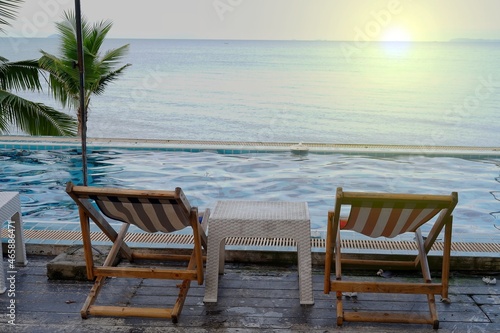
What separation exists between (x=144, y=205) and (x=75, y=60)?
28.7 ft

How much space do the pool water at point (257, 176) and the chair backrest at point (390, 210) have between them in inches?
120

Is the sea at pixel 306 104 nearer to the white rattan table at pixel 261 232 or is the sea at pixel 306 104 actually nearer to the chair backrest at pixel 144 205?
the white rattan table at pixel 261 232

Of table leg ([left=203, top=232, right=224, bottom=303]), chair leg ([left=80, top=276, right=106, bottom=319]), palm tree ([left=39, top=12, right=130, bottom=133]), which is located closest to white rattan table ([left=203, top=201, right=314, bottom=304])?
table leg ([left=203, top=232, right=224, bottom=303])

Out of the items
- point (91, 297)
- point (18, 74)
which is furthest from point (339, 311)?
point (18, 74)

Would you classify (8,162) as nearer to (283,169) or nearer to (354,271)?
(283,169)

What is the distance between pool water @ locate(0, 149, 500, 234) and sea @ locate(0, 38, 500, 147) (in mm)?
10435

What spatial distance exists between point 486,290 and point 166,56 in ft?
196

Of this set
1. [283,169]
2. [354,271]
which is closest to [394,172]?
[283,169]

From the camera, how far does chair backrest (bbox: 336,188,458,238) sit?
10.2 feet

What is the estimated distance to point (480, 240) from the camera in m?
4.61

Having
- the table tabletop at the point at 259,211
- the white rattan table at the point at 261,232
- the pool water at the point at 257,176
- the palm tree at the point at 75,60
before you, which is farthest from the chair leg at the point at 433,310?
the palm tree at the point at 75,60

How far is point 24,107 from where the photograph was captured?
764cm

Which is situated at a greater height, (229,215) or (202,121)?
(229,215)

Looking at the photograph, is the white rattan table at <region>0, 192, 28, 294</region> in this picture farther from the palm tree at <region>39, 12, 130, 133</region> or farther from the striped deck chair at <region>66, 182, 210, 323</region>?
the palm tree at <region>39, 12, 130, 133</region>
